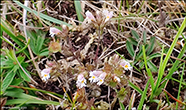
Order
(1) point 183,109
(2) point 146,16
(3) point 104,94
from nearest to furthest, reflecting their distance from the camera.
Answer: (1) point 183,109, (3) point 104,94, (2) point 146,16

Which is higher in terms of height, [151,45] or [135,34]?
[135,34]

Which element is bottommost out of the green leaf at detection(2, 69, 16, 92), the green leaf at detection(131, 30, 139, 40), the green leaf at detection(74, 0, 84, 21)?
the green leaf at detection(2, 69, 16, 92)

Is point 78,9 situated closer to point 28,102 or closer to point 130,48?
point 130,48

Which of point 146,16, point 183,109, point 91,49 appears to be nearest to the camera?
point 183,109

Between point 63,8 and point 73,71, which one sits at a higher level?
point 63,8

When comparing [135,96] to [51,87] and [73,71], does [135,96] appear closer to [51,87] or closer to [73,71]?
[73,71]

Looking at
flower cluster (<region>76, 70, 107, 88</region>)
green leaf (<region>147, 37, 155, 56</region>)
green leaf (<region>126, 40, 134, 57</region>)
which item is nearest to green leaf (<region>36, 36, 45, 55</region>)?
flower cluster (<region>76, 70, 107, 88</region>)

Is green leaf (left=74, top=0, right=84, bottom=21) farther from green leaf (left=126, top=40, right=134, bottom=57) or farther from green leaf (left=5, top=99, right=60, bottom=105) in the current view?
green leaf (left=5, top=99, right=60, bottom=105)

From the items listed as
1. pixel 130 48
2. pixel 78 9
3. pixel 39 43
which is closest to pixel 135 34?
pixel 130 48

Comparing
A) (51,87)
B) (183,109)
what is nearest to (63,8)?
(51,87)

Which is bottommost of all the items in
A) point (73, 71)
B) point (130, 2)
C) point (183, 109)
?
point (183, 109)

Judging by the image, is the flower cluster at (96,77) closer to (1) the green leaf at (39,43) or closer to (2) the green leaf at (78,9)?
(1) the green leaf at (39,43)
